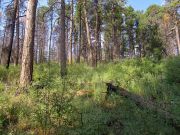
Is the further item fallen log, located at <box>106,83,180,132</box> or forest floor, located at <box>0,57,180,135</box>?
fallen log, located at <box>106,83,180,132</box>

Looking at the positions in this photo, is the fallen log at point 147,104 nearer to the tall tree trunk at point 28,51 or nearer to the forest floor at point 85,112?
the forest floor at point 85,112

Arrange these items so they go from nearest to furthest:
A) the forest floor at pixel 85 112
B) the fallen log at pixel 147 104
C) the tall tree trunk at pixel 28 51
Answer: the forest floor at pixel 85 112
the fallen log at pixel 147 104
the tall tree trunk at pixel 28 51

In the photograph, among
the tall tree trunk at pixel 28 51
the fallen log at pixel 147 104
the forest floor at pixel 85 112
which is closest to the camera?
the forest floor at pixel 85 112

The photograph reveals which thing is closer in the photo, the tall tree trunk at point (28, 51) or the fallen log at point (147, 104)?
the fallen log at point (147, 104)

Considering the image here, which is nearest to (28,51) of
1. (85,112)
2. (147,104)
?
(85,112)

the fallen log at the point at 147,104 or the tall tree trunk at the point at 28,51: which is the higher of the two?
the tall tree trunk at the point at 28,51

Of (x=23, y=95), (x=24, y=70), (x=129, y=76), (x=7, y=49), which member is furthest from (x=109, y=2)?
Answer: (x=23, y=95)

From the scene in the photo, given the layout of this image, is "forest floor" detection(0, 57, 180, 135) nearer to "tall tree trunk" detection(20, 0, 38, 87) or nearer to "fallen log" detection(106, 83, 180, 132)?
"fallen log" detection(106, 83, 180, 132)

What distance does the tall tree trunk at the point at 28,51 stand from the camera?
9719 millimetres

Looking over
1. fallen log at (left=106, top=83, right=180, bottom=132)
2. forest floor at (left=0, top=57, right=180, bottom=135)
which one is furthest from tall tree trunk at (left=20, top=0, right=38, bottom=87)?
fallen log at (left=106, top=83, right=180, bottom=132)

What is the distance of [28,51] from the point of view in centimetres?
1005

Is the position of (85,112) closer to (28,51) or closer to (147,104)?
(147,104)

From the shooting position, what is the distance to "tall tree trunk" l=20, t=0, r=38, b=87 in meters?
9.72

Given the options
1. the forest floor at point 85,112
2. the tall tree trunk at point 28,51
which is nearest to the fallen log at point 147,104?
the forest floor at point 85,112
